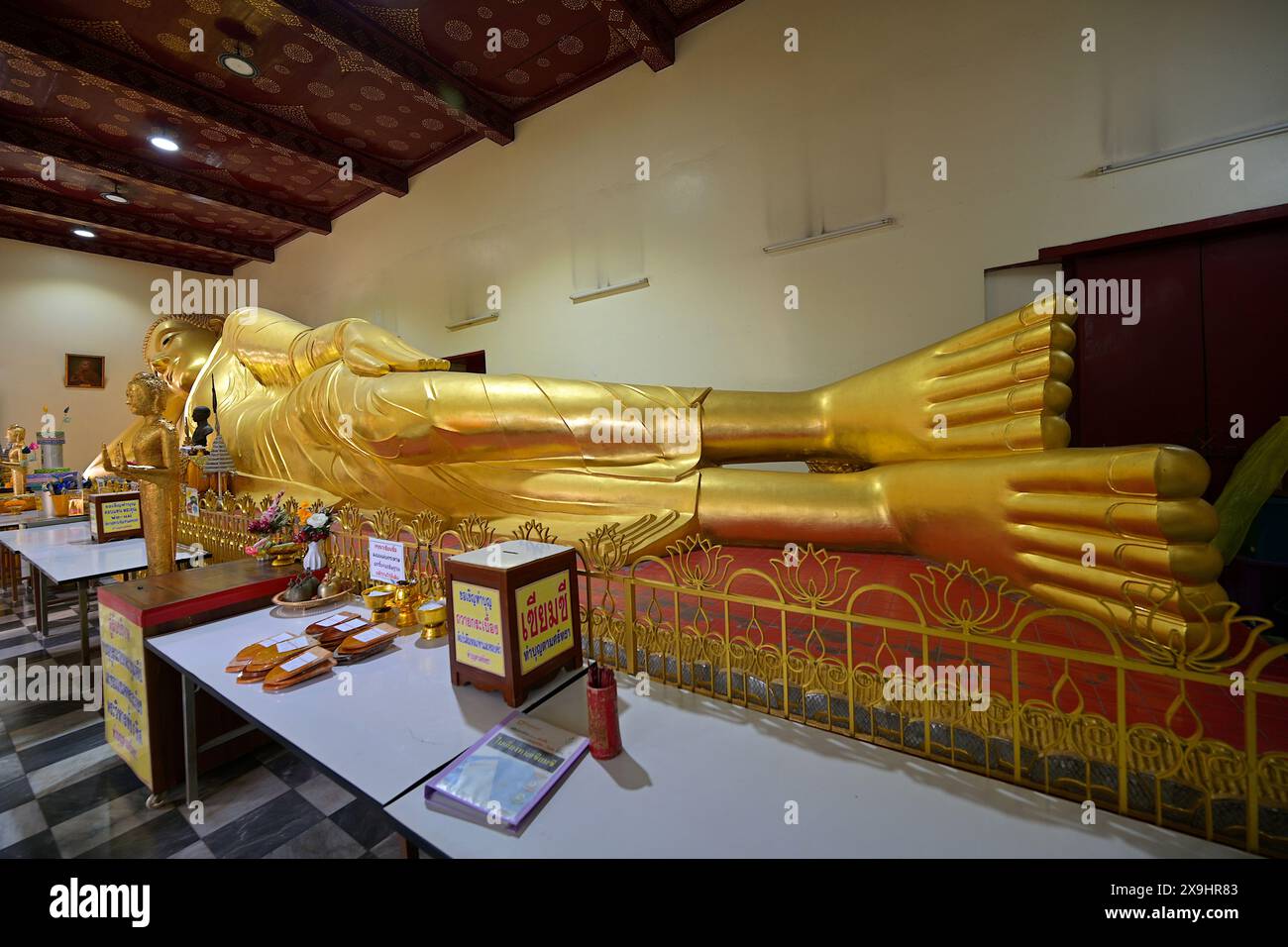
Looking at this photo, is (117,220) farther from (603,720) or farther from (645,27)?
(603,720)

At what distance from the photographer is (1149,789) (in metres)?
0.78

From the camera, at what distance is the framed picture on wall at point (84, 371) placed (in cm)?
586

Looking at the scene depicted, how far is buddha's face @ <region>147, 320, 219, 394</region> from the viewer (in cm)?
402

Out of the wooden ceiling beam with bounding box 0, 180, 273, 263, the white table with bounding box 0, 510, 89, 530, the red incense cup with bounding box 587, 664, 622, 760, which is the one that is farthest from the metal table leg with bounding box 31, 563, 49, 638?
the wooden ceiling beam with bounding box 0, 180, 273, 263

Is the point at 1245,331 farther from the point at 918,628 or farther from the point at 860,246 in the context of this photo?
the point at 918,628

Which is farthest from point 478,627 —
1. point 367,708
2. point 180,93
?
point 180,93

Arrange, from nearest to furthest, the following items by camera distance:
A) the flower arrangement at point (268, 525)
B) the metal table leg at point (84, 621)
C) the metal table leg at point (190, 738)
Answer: the metal table leg at point (190, 738) → the flower arrangement at point (268, 525) → the metal table leg at point (84, 621)

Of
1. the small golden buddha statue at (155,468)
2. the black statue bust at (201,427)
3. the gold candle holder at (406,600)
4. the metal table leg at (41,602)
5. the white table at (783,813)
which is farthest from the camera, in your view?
the black statue bust at (201,427)

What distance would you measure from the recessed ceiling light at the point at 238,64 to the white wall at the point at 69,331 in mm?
4501

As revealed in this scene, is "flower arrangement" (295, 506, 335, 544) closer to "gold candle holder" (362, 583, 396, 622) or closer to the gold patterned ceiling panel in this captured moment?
"gold candle holder" (362, 583, 396, 622)

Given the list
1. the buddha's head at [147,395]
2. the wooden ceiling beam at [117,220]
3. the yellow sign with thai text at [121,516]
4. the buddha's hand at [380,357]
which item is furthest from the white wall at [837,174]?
the wooden ceiling beam at [117,220]

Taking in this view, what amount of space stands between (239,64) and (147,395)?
99.7 inches

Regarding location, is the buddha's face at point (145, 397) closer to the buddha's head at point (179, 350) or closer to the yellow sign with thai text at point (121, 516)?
the yellow sign with thai text at point (121, 516)

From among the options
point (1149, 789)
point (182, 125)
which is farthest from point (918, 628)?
point (182, 125)
